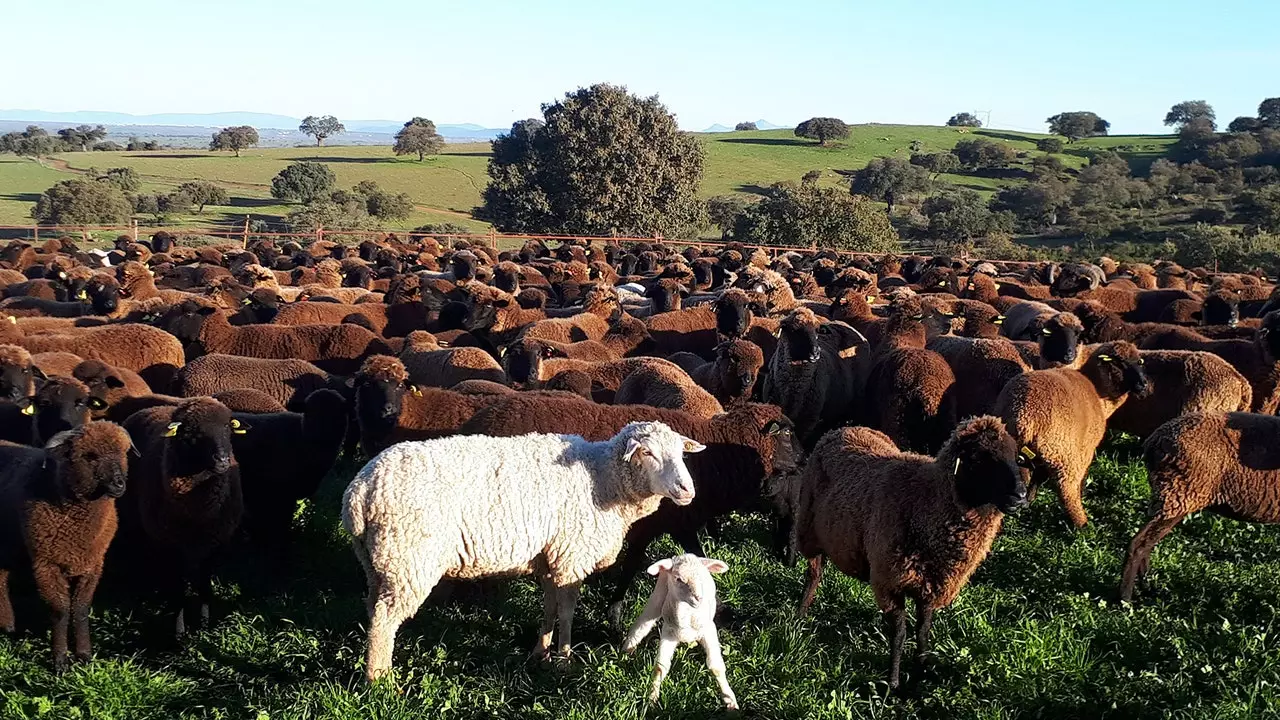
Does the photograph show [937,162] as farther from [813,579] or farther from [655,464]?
[655,464]

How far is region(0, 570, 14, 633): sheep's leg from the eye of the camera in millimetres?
5621

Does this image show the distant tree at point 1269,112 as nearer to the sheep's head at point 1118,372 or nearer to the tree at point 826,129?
the tree at point 826,129

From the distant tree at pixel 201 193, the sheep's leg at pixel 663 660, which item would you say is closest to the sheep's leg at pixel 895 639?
the sheep's leg at pixel 663 660

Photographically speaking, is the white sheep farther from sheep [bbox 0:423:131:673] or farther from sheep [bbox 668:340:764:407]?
sheep [bbox 668:340:764:407]

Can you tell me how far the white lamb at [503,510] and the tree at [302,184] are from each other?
55223 mm

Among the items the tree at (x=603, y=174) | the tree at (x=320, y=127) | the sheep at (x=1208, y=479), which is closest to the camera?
the sheep at (x=1208, y=479)

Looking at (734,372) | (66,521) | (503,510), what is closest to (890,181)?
(734,372)

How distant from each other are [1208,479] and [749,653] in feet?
12.3

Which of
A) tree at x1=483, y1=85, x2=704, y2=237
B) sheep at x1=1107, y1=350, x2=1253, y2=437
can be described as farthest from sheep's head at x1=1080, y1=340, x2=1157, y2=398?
tree at x1=483, y1=85, x2=704, y2=237

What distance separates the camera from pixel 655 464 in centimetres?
521

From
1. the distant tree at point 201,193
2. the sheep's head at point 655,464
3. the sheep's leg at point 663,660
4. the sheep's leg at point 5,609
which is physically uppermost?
the distant tree at point 201,193

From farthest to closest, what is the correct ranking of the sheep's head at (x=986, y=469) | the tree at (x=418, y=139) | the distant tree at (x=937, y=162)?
the tree at (x=418, y=139) < the distant tree at (x=937, y=162) < the sheep's head at (x=986, y=469)

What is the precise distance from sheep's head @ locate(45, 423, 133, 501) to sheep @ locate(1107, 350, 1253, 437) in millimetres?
8621

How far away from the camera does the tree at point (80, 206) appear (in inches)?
1650
